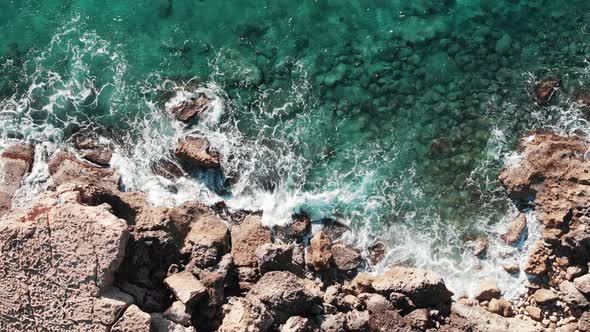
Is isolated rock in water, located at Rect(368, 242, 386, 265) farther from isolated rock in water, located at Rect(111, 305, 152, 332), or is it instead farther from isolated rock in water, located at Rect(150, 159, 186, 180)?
isolated rock in water, located at Rect(111, 305, 152, 332)

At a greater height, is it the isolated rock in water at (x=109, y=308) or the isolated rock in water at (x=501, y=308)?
the isolated rock in water at (x=109, y=308)

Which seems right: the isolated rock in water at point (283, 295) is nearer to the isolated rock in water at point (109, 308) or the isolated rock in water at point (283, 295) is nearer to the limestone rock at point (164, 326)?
the limestone rock at point (164, 326)

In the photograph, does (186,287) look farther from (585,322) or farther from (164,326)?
(585,322)

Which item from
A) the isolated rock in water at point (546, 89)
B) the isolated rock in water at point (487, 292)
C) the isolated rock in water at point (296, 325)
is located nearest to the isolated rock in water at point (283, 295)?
the isolated rock in water at point (296, 325)

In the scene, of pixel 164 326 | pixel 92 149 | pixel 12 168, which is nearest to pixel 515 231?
pixel 164 326

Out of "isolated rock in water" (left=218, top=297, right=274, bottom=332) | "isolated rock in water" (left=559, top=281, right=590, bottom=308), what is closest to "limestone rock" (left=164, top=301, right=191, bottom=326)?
"isolated rock in water" (left=218, top=297, right=274, bottom=332)

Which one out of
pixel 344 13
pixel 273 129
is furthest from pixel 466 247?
pixel 344 13
